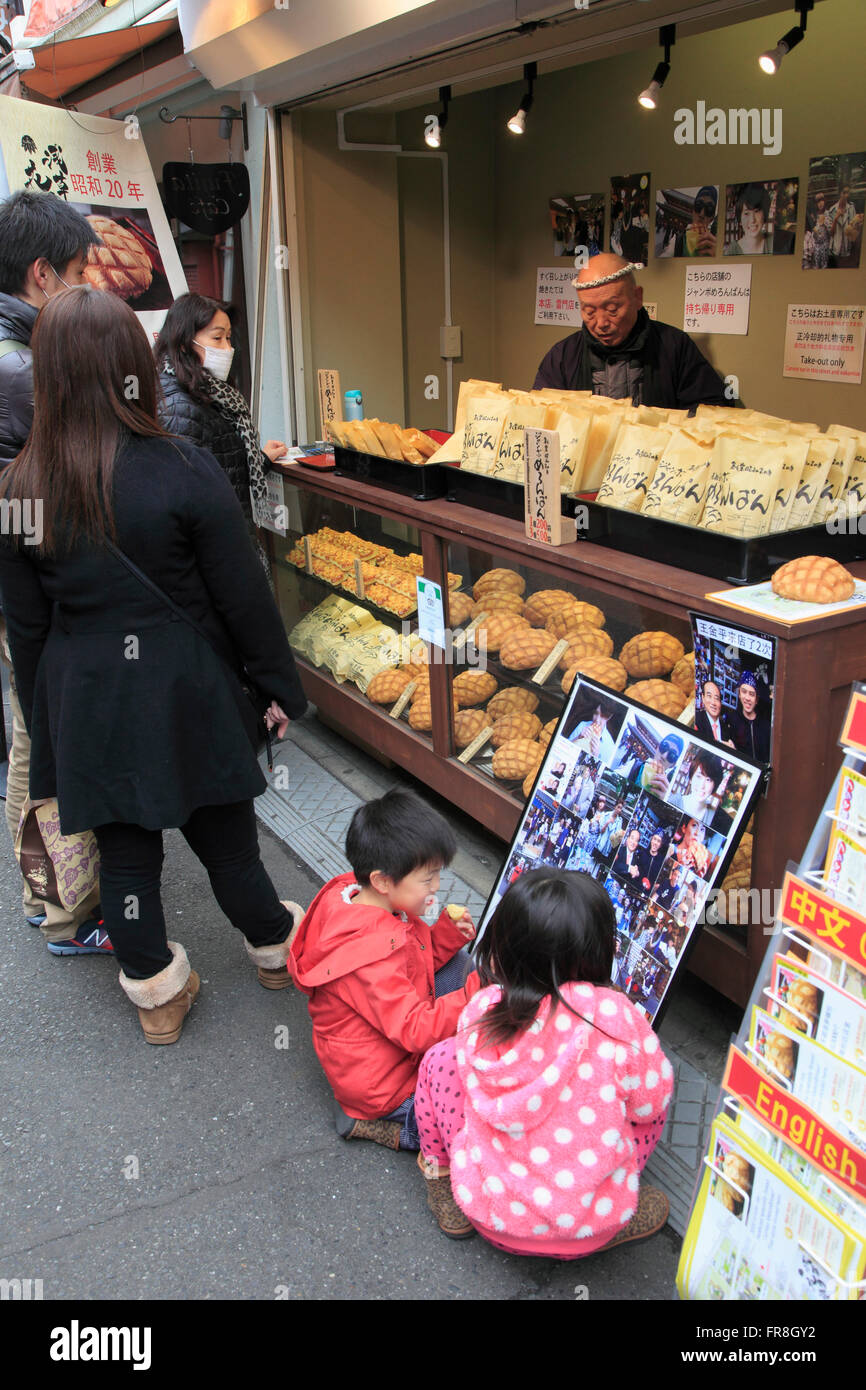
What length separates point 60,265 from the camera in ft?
11.0

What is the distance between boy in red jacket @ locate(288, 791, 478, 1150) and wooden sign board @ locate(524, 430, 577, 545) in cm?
101

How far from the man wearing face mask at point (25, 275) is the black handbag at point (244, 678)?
80cm

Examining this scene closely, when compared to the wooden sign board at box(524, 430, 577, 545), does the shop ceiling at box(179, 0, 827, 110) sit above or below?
above

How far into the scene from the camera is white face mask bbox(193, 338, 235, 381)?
4191 mm

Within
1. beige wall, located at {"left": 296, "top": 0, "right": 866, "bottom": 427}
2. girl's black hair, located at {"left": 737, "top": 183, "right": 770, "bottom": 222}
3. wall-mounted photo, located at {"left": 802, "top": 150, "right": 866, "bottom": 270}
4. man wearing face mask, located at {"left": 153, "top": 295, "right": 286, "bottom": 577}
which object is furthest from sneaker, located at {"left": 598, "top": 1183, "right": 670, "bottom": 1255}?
girl's black hair, located at {"left": 737, "top": 183, "right": 770, "bottom": 222}

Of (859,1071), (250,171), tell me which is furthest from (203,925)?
(250,171)

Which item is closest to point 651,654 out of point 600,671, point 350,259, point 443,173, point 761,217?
point 600,671

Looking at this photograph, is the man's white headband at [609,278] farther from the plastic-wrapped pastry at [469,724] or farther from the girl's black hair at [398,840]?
the girl's black hair at [398,840]

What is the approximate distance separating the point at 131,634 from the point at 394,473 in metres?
1.75

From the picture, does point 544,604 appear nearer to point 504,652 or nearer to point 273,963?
point 504,652

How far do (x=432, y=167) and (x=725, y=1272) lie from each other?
657 centimetres

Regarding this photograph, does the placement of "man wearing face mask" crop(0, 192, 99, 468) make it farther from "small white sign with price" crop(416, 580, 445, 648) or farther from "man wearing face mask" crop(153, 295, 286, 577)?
"small white sign with price" crop(416, 580, 445, 648)

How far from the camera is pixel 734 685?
2.58m

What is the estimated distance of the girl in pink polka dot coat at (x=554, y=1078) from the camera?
210 cm
